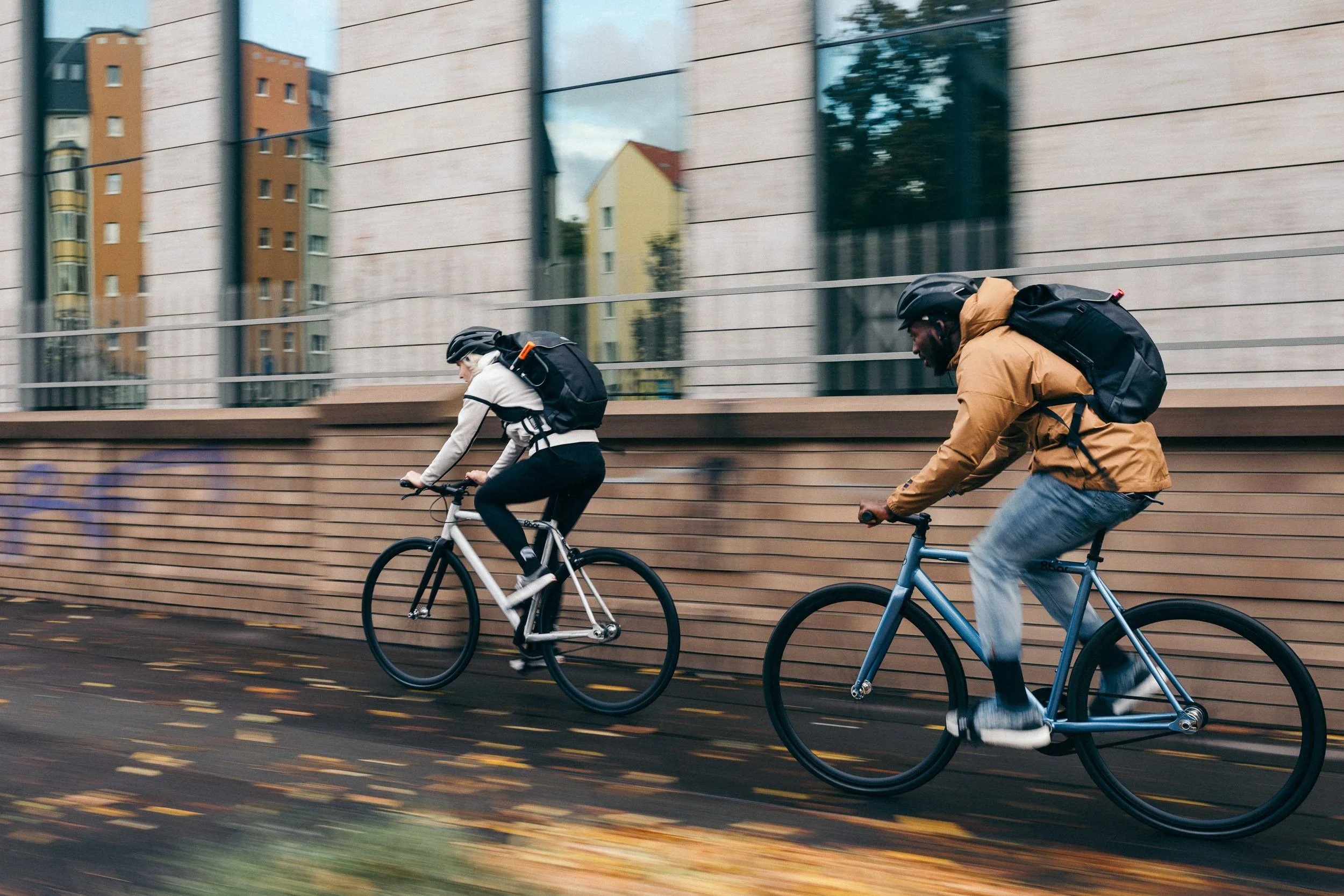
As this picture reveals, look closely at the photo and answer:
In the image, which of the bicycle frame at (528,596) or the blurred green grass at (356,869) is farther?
the bicycle frame at (528,596)

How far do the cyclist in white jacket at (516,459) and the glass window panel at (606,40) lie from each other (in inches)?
121

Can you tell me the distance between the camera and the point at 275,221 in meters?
9.68

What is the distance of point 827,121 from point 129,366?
5.87 meters

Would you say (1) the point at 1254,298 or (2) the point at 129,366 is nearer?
(1) the point at 1254,298

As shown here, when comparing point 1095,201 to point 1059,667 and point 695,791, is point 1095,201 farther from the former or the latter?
point 695,791

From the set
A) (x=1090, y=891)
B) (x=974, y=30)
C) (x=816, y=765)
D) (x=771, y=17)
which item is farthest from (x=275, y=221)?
(x=1090, y=891)

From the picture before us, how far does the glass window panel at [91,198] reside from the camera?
987cm

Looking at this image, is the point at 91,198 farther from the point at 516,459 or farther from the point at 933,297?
Result: the point at 933,297

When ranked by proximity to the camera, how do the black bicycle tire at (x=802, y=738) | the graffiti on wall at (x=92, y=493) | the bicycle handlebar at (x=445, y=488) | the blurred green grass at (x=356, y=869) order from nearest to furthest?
1. the blurred green grass at (x=356, y=869)
2. the black bicycle tire at (x=802, y=738)
3. the bicycle handlebar at (x=445, y=488)
4. the graffiti on wall at (x=92, y=493)

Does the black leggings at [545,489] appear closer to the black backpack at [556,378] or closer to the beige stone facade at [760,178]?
the black backpack at [556,378]

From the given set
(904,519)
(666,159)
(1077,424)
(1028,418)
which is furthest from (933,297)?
(666,159)

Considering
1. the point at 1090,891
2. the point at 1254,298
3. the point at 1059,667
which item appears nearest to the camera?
the point at 1090,891

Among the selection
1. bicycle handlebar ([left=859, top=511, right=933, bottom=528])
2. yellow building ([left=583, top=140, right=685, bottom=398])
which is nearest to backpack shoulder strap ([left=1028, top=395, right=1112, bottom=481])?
bicycle handlebar ([left=859, top=511, right=933, bottom=528])

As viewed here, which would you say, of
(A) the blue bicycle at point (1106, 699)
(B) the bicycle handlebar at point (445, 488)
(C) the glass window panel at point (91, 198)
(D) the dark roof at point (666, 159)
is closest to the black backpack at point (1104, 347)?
(A) the blue bicycle at point (1106, 699)
